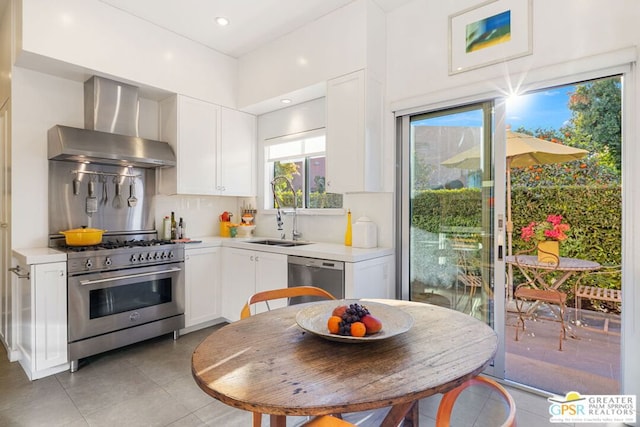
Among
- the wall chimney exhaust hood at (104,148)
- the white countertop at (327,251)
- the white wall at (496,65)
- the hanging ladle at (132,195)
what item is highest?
the white wall at (496,65)

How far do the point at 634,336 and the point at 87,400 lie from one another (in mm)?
3473

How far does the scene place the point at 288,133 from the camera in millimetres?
3961

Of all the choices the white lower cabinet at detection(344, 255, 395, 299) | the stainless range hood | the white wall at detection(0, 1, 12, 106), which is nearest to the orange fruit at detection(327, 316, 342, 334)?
the white lower cabinet at detection(344, 255, 395, 299)

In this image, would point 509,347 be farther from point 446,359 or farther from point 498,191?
point 446,359

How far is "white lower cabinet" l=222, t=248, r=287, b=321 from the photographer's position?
10.3 feet

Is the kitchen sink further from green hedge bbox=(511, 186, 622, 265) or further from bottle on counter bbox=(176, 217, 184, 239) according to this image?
green hedge bbox=(511, 186, 622, 265)

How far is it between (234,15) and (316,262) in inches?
94.2

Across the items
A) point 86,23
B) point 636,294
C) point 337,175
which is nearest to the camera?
point 636,294

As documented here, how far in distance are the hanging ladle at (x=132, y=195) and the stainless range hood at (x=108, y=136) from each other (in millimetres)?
206

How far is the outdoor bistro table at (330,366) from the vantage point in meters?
0.89

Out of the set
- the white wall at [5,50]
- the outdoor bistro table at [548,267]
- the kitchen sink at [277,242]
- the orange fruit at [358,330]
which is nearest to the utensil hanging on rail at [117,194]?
the white wall at [5,50]

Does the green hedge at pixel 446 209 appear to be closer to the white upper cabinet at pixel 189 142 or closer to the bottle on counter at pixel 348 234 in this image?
the bottle on counter at pixel 348 234

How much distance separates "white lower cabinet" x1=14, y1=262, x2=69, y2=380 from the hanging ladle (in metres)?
1.06

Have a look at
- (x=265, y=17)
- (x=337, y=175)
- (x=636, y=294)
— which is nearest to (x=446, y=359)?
(x=636, y=294)
